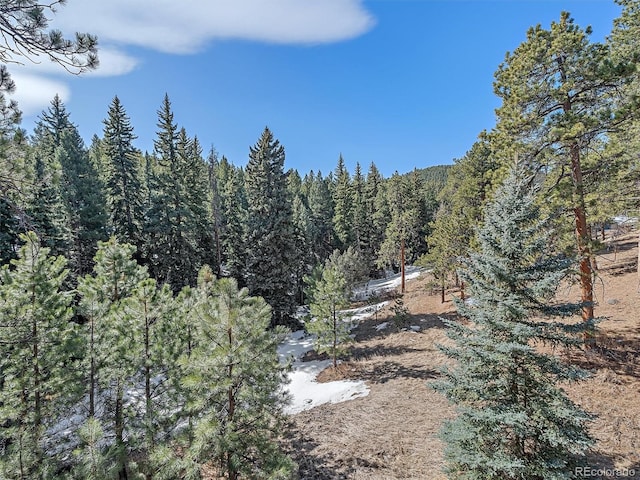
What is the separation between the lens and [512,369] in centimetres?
589

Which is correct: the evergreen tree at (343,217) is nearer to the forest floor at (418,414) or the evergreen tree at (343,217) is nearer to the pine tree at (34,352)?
the forest floor at (418,414)

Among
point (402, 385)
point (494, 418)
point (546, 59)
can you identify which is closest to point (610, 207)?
point (546, 59)

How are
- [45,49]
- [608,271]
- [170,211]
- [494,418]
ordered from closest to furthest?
[45,49], [494,418], [608,271], [170,211]

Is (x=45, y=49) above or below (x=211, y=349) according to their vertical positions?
above

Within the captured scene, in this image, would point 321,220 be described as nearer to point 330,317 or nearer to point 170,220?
point 170,220

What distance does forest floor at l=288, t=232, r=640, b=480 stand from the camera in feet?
25.1

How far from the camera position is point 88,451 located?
5852 mm

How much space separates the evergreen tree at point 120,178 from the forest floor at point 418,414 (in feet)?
63.5

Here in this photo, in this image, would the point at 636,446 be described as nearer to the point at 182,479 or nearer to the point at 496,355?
the point at 496,355

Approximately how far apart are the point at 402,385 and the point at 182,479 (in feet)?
29.0

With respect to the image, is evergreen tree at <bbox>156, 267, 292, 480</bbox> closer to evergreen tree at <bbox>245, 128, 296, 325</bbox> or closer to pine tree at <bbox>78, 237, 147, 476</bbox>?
pine tree at <bbox>78, 237, 147, 476</bbox>

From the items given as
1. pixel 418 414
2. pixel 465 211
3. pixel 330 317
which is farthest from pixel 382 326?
pixel 418 414

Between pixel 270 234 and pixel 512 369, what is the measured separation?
2046 centimetres

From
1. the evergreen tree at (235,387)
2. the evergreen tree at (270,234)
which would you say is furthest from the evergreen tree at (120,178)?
the evergreen tree at (235,387)
